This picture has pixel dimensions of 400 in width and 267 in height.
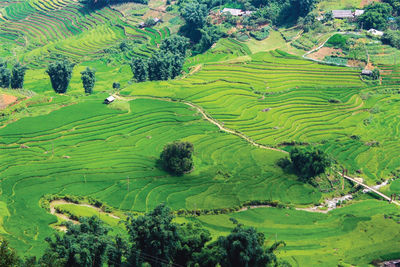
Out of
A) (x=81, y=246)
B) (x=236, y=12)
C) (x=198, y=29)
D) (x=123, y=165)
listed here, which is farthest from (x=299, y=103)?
(x=81, y=246)

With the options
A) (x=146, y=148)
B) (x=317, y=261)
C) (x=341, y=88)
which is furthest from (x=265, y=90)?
(x=317, y=261)

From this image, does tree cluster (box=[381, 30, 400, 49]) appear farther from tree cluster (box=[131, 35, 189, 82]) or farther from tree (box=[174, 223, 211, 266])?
tree (box=[174, 223, 211, 266])

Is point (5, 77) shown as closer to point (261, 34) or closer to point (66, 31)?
point (66, 31)

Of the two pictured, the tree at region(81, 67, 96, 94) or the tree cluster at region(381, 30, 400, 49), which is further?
the tree cluster at region(381, 30, 400, 49)

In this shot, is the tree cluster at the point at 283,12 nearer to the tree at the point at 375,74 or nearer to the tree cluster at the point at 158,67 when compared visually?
the tree cluster at the point at 158,67

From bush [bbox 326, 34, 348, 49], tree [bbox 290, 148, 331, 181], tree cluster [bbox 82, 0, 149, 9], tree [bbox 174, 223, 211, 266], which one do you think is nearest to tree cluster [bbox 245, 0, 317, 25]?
bush [bbox 326, 34, 348, 49]

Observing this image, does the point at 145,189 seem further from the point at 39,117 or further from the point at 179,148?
the point at 39,117

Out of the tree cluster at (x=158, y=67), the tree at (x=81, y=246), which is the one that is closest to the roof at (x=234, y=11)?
the tree cluster at (x=158, y=67)
